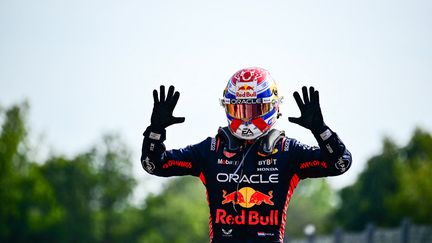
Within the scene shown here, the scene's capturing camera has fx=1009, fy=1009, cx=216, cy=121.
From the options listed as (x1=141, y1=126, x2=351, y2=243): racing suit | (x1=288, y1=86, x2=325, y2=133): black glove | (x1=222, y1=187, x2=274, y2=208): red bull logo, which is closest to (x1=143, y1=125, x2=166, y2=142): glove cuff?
(x1=141, y1=126, x2=351, y2=243): racing suit

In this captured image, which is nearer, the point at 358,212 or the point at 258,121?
the point at 258,121

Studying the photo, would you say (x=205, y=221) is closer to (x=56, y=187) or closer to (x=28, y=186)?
(x=56, y=187)

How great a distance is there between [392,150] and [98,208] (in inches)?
1207

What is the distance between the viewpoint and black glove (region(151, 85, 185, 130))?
9953mm

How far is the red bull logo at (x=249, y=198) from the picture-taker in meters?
9.65

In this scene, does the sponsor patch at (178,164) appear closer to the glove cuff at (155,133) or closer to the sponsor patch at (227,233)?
the glove cuff at (155,133)

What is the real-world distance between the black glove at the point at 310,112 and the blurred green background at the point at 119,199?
68668 mm

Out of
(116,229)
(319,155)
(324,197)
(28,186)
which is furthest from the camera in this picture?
(324,197)

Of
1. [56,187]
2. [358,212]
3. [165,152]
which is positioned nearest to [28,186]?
[56,187]

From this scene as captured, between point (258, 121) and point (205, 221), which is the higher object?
point (205, 221)

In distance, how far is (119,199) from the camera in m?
102

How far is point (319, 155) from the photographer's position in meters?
9.59

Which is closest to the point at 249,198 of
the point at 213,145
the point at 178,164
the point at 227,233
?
the point at 227,233

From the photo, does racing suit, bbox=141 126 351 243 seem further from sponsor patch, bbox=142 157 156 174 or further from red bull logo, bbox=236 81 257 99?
red bull logo, bbox=236 81 257 99
